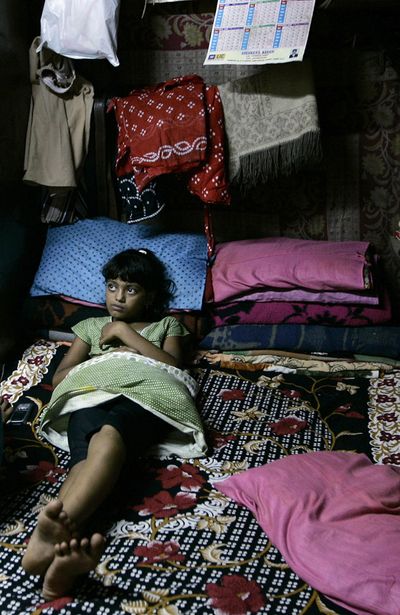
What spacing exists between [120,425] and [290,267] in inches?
37.8

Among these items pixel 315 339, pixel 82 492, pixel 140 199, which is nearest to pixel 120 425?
pixel 82 492

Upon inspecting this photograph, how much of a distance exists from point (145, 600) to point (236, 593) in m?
0.18

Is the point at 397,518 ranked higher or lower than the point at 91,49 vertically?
lower

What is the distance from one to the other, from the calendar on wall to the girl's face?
0.75m

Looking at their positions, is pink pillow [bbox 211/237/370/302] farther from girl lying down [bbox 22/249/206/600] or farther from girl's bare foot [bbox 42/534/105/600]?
girl's bare foot [bbox 42/534/105/600]

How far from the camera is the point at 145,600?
138 cm

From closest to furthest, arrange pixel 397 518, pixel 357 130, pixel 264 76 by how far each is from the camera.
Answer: pixel 397 518 → pixel 264 76 → pixel 357 130

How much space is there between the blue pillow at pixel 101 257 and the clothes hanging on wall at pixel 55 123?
19 centimetres

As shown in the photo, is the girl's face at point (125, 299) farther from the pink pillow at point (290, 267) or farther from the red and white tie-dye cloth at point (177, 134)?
the red and white tie-dye cloth at point (177, 134)

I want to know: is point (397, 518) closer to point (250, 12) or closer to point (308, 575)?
point (308, 575)

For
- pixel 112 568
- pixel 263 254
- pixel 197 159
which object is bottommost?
pixel 112 568

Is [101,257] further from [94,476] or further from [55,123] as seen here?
[94,476]

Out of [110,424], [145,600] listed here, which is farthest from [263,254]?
[145,600]

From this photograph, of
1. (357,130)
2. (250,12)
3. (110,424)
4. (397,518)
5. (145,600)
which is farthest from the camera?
(357,130)
